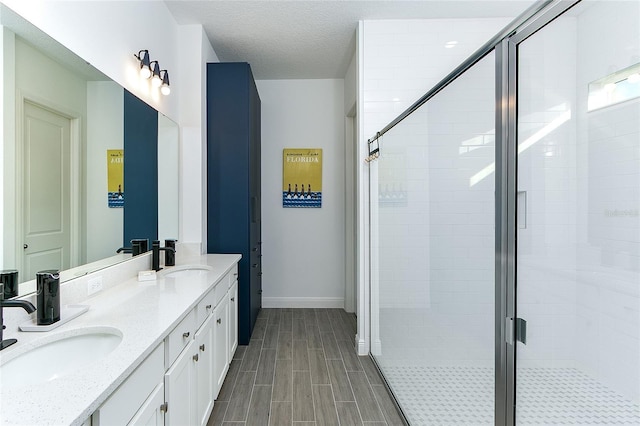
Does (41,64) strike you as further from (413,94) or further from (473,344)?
(413,94)

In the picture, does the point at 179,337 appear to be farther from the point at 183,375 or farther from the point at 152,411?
the point at 152,411

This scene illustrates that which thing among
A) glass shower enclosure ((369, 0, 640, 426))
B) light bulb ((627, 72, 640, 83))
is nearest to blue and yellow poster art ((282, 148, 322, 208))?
glass shower enclosure ((369, 0, 640, 426))

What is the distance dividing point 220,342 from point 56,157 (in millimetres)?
1437

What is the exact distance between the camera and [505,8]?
8.48 feet

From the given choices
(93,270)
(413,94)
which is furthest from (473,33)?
(93,270)

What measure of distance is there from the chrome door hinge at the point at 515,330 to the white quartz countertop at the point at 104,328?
117 centimetres

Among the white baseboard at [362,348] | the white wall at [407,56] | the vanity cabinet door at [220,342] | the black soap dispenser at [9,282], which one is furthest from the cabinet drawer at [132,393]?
the white wall at [407,56]

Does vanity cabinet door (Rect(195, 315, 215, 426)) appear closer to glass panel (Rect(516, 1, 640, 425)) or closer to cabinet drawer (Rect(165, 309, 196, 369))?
cabinet drawer (Rect(165, 309, 196, 369))

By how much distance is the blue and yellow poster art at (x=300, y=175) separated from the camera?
12.8ft

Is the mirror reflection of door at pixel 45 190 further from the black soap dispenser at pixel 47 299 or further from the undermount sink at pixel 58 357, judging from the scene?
the undermount sink at pixel 58 357

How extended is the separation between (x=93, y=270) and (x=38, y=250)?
1.14 ft

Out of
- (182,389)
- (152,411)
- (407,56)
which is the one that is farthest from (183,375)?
(407,56)

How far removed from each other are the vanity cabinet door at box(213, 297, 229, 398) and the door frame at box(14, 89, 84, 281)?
2.84 ft

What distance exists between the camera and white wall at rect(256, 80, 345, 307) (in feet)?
12.9
